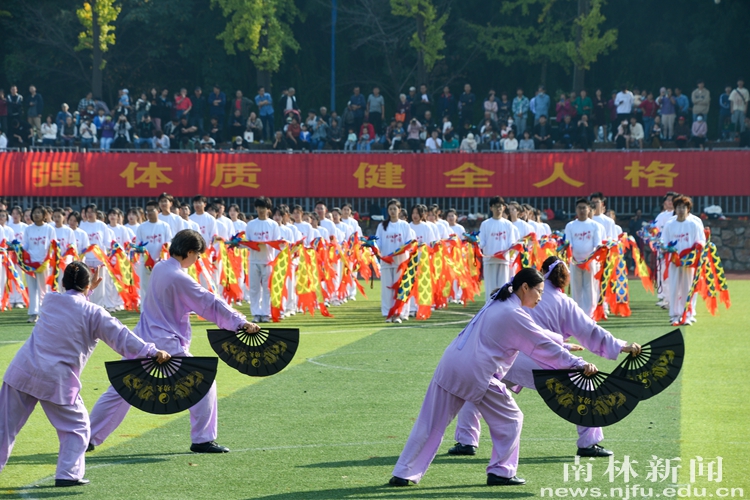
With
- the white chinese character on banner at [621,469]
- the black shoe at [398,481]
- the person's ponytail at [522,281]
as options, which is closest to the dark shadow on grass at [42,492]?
the black shoe at [398,481]

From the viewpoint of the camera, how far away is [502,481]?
7652mm

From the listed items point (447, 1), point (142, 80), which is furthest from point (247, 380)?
point (142, 80)

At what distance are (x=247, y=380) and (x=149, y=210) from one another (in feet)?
24.0

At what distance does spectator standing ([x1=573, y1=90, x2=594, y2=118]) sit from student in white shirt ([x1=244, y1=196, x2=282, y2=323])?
558 inches

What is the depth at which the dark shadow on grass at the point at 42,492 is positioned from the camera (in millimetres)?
7445

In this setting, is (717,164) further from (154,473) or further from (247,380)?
(154,473)

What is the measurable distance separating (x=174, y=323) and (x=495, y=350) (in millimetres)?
2669

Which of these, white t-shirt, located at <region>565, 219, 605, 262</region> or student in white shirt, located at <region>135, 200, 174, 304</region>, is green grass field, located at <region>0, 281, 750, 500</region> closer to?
white t-shirt, located at <region>565, 219, 605, 262</region>

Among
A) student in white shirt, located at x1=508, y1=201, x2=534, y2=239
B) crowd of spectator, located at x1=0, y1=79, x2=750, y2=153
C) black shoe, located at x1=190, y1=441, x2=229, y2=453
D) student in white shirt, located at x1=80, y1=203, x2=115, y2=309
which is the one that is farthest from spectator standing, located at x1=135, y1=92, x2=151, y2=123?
black shoe, located at x1=190, y1=441, x2=229, y2=453

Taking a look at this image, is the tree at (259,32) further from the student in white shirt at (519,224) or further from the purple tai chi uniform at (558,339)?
the purple tai chi uniform at (558,339)

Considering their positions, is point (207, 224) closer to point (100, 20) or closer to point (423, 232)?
point (423, 232)

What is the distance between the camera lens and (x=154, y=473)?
318 inches

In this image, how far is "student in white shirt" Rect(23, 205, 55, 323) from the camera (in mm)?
19609

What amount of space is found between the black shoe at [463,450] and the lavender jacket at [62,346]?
2516mm
